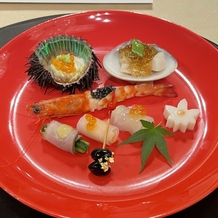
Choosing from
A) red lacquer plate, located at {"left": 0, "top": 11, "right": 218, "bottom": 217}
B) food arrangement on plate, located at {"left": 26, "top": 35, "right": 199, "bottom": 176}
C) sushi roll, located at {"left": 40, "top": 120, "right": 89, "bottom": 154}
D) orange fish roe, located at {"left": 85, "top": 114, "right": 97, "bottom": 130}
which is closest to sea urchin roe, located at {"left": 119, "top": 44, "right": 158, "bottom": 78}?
food arrangement on plate, located at {"left": 26, "top": 35, "right": 199, "bottom": 176}

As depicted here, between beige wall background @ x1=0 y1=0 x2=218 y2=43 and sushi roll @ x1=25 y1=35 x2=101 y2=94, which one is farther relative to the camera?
beige wall background @ x1=0 y1=0 x2=218 y2=43

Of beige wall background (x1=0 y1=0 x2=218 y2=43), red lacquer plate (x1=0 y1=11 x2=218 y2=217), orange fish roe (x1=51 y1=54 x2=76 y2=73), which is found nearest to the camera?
red lacquer plate (x1=0 y1=11 x2=218 y2=217)

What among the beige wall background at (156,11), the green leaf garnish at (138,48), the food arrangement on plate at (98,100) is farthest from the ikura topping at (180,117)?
the beige wall background at (156,11)

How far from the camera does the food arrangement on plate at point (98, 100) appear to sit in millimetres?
1457

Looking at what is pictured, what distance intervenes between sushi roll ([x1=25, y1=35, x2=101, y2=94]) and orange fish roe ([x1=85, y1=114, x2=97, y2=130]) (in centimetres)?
22

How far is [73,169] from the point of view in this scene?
1414 millimetres

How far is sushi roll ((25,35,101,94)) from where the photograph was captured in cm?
169

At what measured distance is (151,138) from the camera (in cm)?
145

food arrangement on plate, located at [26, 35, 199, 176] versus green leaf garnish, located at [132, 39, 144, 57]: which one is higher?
green leaf garnish, located at [132, 39, 144, 57]

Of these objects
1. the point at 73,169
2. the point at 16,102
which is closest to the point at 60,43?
the point at 16,102

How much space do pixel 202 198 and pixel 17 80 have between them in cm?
102

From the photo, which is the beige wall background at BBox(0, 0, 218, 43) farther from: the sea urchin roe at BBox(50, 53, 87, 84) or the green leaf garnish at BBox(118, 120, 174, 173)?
the green leaf garnish at BBox(118, 120, 174, 173)

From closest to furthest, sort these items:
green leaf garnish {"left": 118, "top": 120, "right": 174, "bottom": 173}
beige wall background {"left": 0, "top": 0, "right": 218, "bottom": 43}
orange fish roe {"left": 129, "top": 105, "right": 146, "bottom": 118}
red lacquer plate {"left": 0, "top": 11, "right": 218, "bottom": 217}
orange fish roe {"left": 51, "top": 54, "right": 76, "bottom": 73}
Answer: red lacquer plate {"left": 0, "top": 11, "right": 218, "bottom": 217} → green leaf garnish {"left": 118, "top": 120, "right": 174, "bottom": 173} → orange fish roe {"left": 129, "top": 105, "right": 146, "bottom": 118} → orange fish roe {"left": 51, "top": 54, "right": 76, "bottom": 73} → beige wall background {"left": 0, "top": 0, "right": 218, "bottom": 43}

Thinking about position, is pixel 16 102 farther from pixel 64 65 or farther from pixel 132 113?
pixel 132 113
